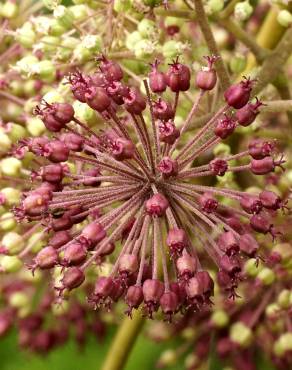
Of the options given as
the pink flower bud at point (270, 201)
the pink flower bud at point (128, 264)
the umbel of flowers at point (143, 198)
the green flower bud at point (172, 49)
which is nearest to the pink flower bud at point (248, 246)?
the umbel of flowers at point (143, 198)

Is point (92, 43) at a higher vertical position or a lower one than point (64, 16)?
lower

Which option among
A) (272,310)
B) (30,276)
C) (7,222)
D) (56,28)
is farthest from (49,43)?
(272,310)

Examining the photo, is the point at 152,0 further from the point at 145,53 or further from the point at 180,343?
the point at 180,343

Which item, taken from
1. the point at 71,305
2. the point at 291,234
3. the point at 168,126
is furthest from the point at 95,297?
the point at 71,305

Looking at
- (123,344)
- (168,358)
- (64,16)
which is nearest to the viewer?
(64,16)

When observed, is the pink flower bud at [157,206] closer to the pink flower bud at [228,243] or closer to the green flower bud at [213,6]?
the pink flower bud at [228,243]

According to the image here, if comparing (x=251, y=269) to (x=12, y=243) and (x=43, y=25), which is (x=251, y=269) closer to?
(x=12, y=243)
